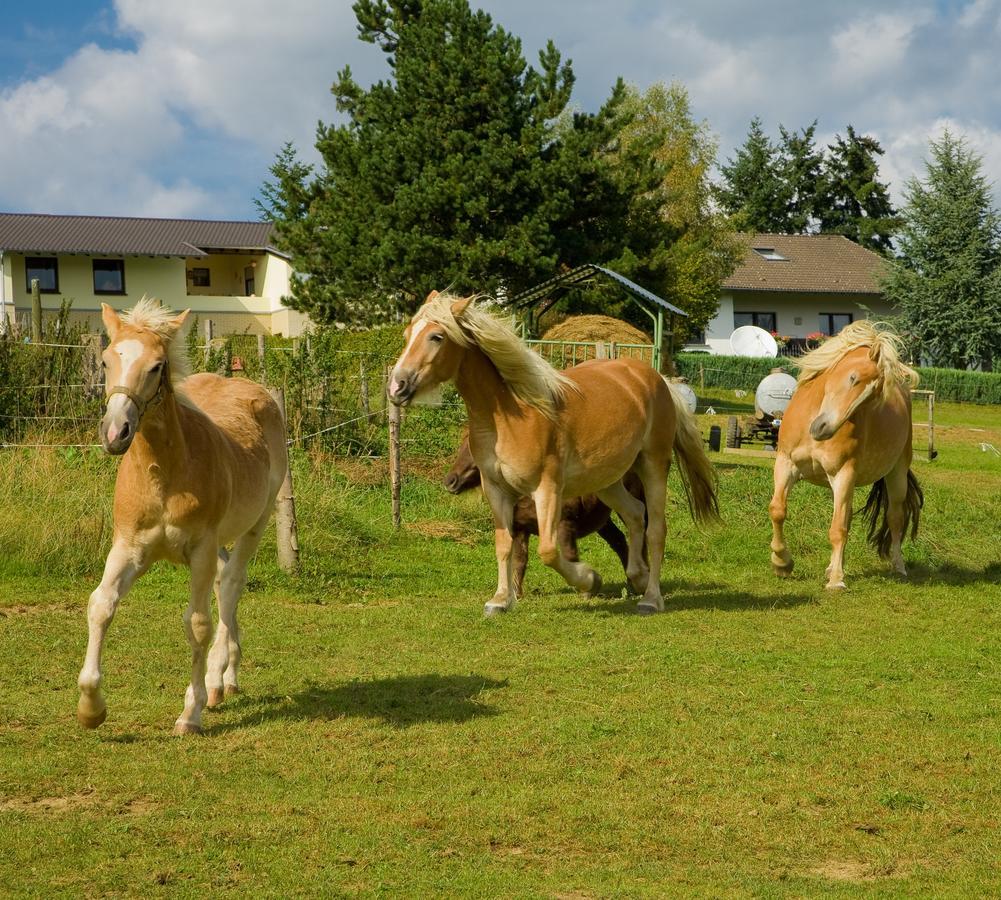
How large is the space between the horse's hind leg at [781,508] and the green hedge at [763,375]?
27226mm

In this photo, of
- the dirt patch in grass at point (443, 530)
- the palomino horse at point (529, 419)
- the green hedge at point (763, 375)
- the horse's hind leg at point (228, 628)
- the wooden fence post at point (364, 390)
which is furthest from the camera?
the green hedge at point (763, 375)

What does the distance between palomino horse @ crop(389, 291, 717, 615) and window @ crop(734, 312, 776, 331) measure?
157 feet

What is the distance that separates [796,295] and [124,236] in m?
29.2

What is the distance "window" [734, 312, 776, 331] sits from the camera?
5697 cm

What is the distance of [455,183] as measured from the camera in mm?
29125

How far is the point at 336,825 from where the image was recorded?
15.9 feet

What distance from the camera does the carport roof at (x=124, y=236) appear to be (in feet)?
163

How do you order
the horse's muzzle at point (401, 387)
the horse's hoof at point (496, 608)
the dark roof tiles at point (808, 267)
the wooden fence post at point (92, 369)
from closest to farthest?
the horse's muzzle at point (401, 387), the horse's hoof at point (496, 608), the wooden fence post at point (92, 369), the dark roof tiles at point (808, 267)

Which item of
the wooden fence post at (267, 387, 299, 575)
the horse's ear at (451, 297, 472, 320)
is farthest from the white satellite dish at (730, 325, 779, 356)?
the horse's ear at (451, 297, 472, 320)

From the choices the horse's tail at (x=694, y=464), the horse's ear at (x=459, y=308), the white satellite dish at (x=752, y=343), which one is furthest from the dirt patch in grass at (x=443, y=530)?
the white satellite dish at (x=752, y=343)

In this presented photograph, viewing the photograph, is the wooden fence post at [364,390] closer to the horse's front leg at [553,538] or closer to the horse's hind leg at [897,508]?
the horse's hind leg at [897,508]

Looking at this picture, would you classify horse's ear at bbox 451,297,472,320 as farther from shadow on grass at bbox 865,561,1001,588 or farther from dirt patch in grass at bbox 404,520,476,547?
shadow on grass at bbox 865,561,1001,588

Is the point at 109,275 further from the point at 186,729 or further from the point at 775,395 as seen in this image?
the point at 186,729

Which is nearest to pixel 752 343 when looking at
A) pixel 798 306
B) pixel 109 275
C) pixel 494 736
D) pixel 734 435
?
pixel 798 306
